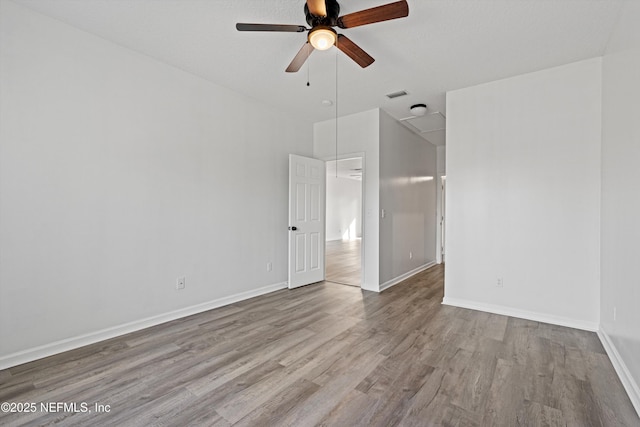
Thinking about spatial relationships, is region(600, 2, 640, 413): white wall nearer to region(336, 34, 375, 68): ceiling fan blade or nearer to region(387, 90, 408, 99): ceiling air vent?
region(336, 34, 375, 68): ceiling fan blade

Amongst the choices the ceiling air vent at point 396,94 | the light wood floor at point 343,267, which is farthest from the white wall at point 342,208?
the ceiling air vent at point 396,94

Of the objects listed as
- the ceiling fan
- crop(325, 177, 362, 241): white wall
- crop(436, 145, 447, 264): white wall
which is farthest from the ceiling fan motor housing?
crop(325, 177, 362, 241): white wall

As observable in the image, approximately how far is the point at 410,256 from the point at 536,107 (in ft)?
9.96

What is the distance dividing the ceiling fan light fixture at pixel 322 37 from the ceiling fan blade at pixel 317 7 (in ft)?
0.27

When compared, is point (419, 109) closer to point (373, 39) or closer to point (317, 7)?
point (373, 39)

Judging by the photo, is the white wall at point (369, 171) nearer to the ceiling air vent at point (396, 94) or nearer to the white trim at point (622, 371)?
the ceiling air vent at point (396, 94)

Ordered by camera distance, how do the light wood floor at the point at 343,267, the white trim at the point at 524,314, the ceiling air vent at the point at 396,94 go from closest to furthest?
1. the white trim at the point at 524,314
2. the ceiling air vent at the point at 396,94
3. the light wood floor at the point at 343,267

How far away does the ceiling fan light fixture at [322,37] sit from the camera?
1.98 m

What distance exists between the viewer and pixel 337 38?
2096 mm

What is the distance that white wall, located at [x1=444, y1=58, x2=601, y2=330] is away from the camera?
2.99 meters

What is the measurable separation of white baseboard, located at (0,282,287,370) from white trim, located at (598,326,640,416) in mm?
3673

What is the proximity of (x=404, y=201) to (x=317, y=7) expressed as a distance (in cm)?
379

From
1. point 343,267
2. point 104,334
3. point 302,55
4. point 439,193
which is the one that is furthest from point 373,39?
point 439,193

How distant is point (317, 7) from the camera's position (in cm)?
189
